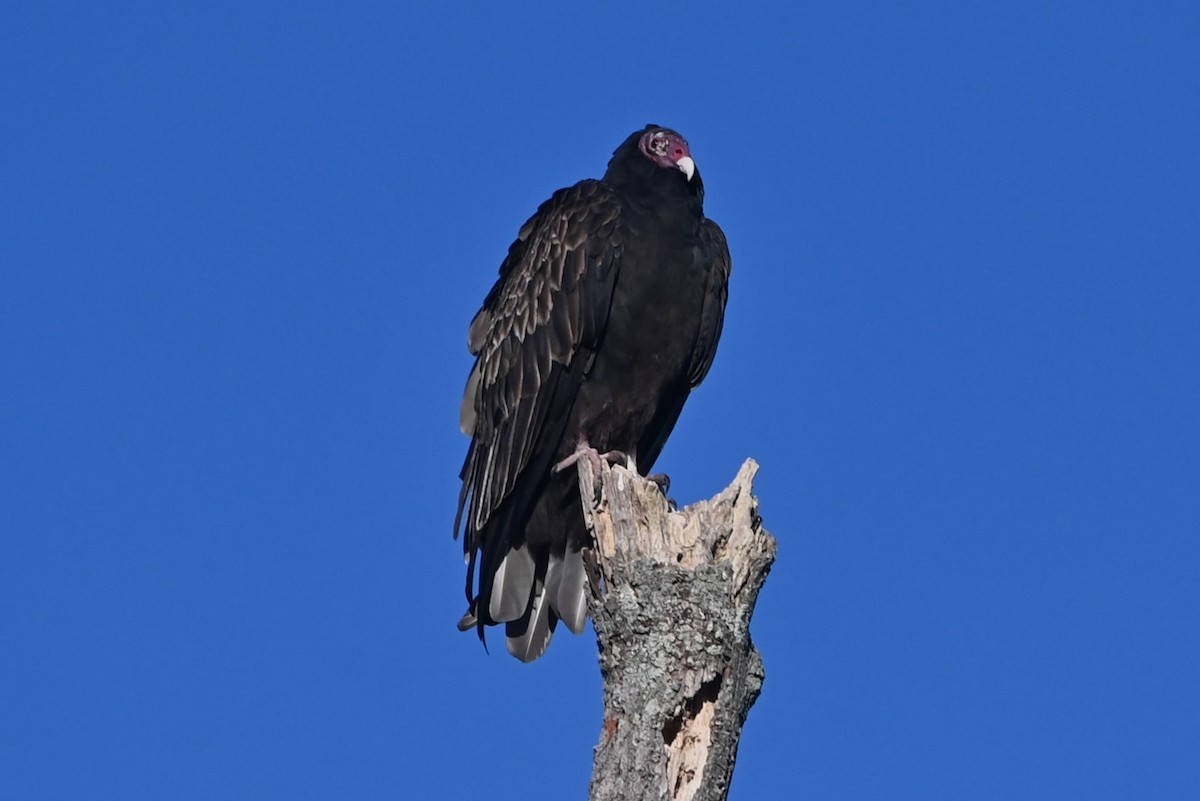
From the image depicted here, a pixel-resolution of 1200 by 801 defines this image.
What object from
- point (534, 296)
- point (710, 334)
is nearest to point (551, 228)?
point (534, 296)

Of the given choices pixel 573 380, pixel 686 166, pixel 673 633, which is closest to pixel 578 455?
pixel 573 380

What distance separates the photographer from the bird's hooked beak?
6086mm

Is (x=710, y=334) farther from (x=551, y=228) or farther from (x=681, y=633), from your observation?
(x=681, y=633)

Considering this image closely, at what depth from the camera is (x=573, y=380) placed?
19.2 feet

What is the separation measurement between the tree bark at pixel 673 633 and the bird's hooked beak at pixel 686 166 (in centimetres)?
193

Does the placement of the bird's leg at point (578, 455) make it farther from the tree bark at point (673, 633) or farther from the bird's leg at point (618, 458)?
the tree bark at point (673, 633)

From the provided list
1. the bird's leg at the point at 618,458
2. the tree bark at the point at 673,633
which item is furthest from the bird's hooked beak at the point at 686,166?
the tree bark at the point at 673,633

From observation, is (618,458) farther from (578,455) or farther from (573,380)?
(573,380)

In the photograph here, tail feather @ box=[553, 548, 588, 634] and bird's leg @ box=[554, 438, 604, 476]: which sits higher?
bird's leg @ box=[554, 438, 604, 476]

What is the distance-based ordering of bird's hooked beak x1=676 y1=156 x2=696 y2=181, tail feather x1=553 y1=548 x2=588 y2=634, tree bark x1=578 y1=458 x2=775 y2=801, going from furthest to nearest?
bird's hooked beak x1=676 y1=156 x2=696 y2=181 → tail feather x1=553 y1=548 x2=588 y2=634 → tree bark x1=578 y1=458 x2=775 y2=801

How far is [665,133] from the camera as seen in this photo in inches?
248

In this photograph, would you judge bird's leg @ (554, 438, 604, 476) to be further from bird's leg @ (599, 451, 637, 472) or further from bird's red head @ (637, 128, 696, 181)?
bird's red head @ (637, 128, 696, 181)

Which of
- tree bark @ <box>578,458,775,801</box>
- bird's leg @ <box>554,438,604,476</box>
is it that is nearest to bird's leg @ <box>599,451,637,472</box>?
bird's leg @ <box>554,438,604,476</box>

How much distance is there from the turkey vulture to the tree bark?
4.22 feet
